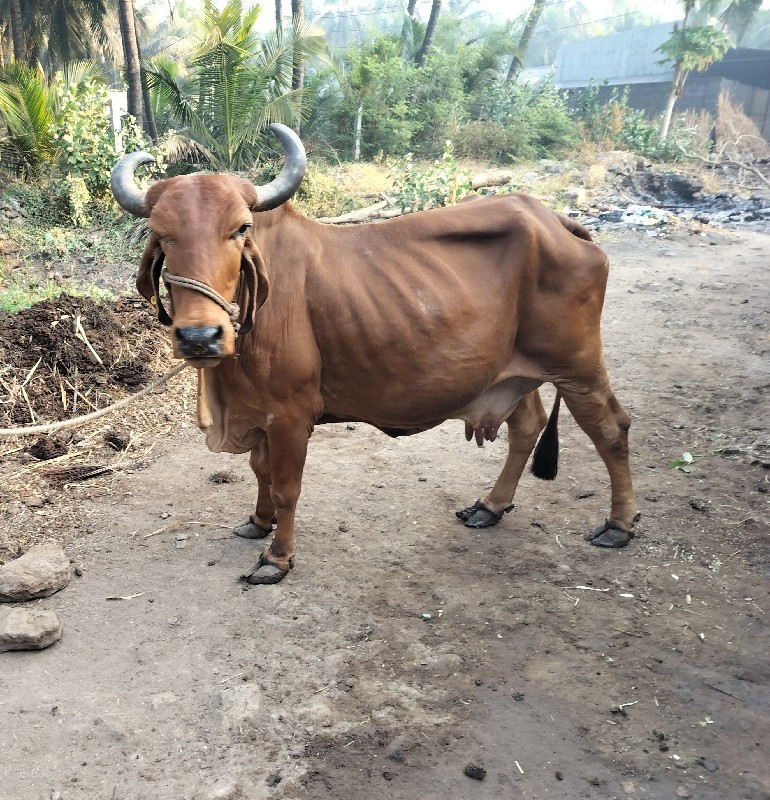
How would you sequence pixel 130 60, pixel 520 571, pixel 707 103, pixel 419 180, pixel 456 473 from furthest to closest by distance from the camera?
pixel 707 103 → pixel 419 180 → pixel 130 60 → pixel 456 473 → pixel 520 571

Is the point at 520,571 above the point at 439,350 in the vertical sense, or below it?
below

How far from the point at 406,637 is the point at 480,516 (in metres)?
1.19

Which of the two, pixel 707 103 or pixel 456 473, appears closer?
pixel 456 473

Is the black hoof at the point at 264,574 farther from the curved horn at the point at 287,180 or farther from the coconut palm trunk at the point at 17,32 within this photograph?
the coconut palm trunk at the point at 17,32

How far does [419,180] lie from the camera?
13.9 m

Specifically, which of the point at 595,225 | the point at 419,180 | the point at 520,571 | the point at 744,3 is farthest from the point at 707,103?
the point at 520,571

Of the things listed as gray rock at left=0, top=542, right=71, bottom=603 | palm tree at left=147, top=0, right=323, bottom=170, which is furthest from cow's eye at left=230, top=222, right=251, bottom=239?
palm tree at left=147, top=0, right=323, bottom=170

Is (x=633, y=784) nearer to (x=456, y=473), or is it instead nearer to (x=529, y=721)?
(x=529, y=721)

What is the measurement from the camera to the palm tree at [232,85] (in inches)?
467

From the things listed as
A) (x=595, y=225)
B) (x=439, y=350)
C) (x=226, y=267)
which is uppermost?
(x=226, y=267)

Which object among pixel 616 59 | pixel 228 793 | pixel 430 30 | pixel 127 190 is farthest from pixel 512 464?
pixel 616 59

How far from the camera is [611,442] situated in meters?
4.18

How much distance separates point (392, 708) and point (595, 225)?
43.5 feet

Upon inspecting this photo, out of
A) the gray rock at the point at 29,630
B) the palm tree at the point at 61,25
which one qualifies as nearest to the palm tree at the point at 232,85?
the palm tree at the point at 61,25
